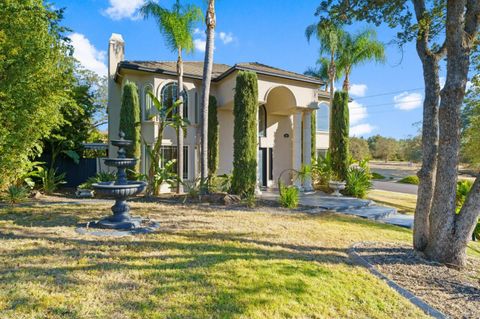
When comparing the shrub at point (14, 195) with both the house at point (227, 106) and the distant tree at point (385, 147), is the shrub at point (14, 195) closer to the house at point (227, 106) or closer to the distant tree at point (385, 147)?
the house at point (227, 106)

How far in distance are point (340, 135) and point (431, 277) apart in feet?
38.4

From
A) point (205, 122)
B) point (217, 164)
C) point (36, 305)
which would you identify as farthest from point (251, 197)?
point (36, 305)

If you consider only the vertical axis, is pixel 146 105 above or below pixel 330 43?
below

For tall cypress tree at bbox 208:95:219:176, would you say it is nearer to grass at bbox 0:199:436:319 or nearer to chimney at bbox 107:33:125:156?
chimney at bbox 107:33:125:156

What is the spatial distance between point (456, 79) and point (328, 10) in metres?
3.97

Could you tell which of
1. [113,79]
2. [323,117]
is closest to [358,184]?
[323,117]

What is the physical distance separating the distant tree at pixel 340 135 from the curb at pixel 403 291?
10391 mm

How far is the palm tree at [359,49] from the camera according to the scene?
20.1 meters

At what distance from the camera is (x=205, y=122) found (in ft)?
41.6

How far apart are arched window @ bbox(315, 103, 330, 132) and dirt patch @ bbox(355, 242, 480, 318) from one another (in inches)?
617

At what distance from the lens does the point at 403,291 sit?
4598mm

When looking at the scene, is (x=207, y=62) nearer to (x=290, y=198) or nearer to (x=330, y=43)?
(x=290, y=198)

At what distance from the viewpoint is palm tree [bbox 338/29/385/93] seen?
20.1 m

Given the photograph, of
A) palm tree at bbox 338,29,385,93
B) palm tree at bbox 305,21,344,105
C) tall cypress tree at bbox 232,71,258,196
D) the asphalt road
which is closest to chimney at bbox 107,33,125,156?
tall cypress tree at bbox 232,71,258,196
